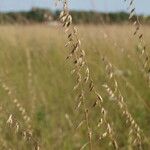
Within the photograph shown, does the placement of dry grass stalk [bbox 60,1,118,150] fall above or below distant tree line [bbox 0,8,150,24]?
above

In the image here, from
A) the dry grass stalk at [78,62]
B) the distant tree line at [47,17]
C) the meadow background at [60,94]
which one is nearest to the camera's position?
the dry grass stalk at [78,62]

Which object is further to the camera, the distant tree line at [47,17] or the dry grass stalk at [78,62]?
the distant tree line at [47,17]

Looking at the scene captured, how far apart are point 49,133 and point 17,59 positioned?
2294 mm


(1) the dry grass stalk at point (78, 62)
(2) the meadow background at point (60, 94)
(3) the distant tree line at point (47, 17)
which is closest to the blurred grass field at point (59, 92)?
(2) the meadow background at point (60, 94)

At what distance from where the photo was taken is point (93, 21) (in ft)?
17.4

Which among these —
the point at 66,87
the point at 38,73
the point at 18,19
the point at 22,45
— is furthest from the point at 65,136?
the point at 22,45

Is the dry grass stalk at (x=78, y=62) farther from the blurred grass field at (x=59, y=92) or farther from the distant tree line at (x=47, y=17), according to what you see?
the distant tree line at (x=47, y=17)

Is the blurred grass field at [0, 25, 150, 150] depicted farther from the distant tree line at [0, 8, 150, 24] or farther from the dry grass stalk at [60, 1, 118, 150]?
the dry grass stalk at [60, 1, 118, 150]

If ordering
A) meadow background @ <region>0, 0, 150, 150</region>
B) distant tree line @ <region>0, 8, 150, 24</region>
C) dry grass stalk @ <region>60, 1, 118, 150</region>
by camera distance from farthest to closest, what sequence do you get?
distant tree line @ <region>0, 8, 150, 24</region> < meadow background @ <region>0, 0, 150, 150</region> < dry grass stalk @ <region>60, 1, 118, 150</region>

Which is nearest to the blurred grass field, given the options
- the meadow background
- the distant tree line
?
the meadow background

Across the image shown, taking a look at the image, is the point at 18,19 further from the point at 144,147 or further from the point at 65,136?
the point at 144,147

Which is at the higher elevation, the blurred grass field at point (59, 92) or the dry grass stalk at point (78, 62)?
the dry grass stalk at point (78, 62)

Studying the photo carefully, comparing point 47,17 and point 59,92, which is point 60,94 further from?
point 47,17

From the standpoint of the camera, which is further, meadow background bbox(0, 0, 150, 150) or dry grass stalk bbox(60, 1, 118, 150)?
meadow background bbox(0, 0, 150, 150)
